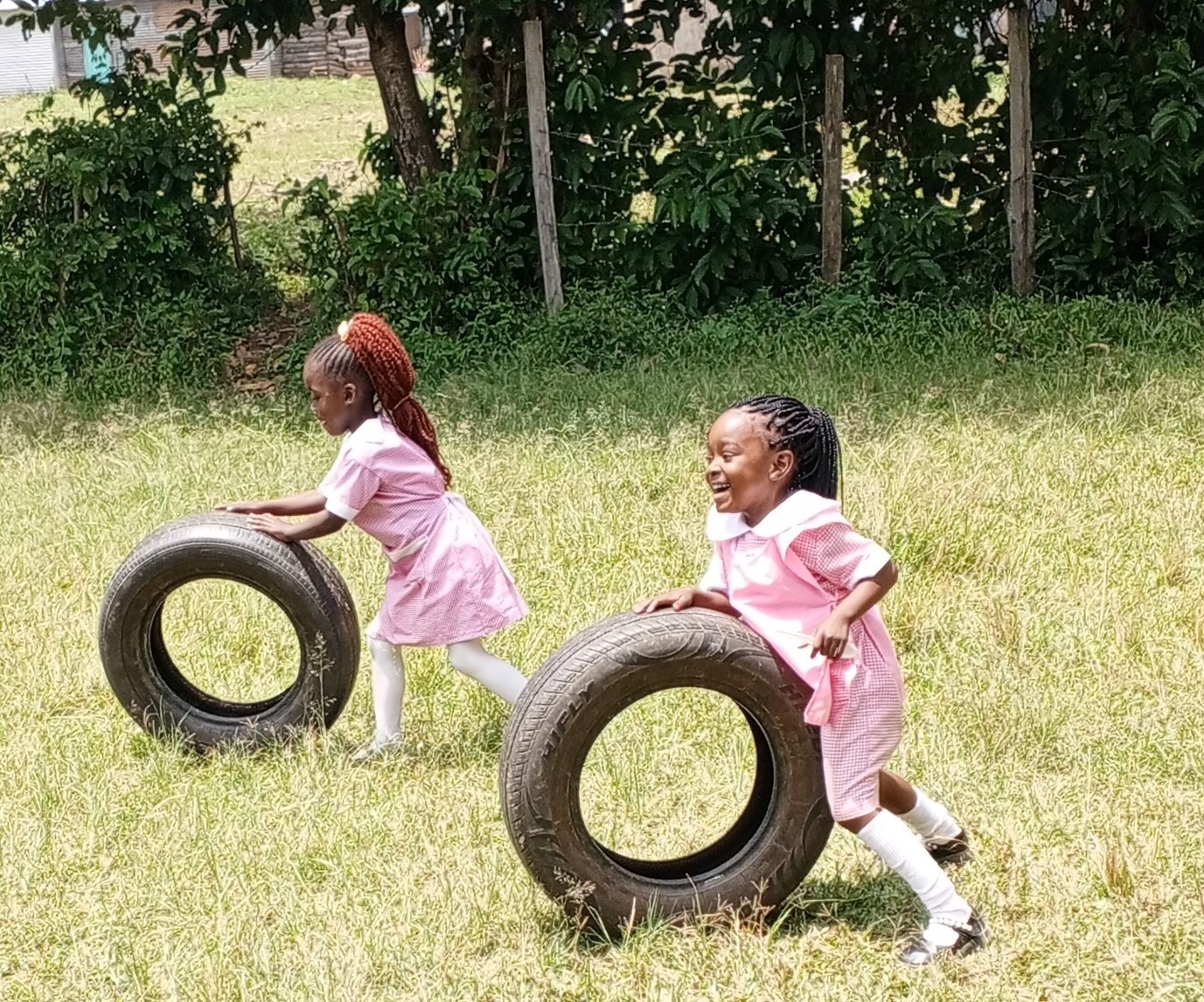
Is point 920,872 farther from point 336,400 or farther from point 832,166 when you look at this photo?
point 832,166

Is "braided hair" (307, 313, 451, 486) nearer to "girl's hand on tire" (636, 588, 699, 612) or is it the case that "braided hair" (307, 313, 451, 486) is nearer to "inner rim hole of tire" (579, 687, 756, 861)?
"inner rim hole of tire" (579, 687, 756, 861)

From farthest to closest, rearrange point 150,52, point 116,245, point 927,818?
point 150,52 < point 116,245 < point 927,818

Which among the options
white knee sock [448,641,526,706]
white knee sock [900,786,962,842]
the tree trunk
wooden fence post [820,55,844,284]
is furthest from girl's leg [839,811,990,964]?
the tree trunk

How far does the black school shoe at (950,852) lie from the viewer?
432 centimetres

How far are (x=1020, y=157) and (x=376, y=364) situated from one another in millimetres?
6641

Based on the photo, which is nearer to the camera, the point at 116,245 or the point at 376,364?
the point at 376,364

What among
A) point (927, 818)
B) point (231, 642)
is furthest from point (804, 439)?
point (231, 642)

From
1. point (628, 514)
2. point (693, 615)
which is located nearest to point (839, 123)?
point (628, 514)

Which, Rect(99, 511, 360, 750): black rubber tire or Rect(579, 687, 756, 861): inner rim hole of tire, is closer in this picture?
Rect(579, 687, 756, 861): inner rim hole of tire

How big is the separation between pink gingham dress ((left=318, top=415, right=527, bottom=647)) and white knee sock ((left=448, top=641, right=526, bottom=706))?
1.9 inches

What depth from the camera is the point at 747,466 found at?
3971 millimetres

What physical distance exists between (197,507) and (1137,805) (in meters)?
4.71

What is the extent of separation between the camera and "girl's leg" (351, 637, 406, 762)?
208 inches

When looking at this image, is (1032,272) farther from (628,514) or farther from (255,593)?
(255,593)
